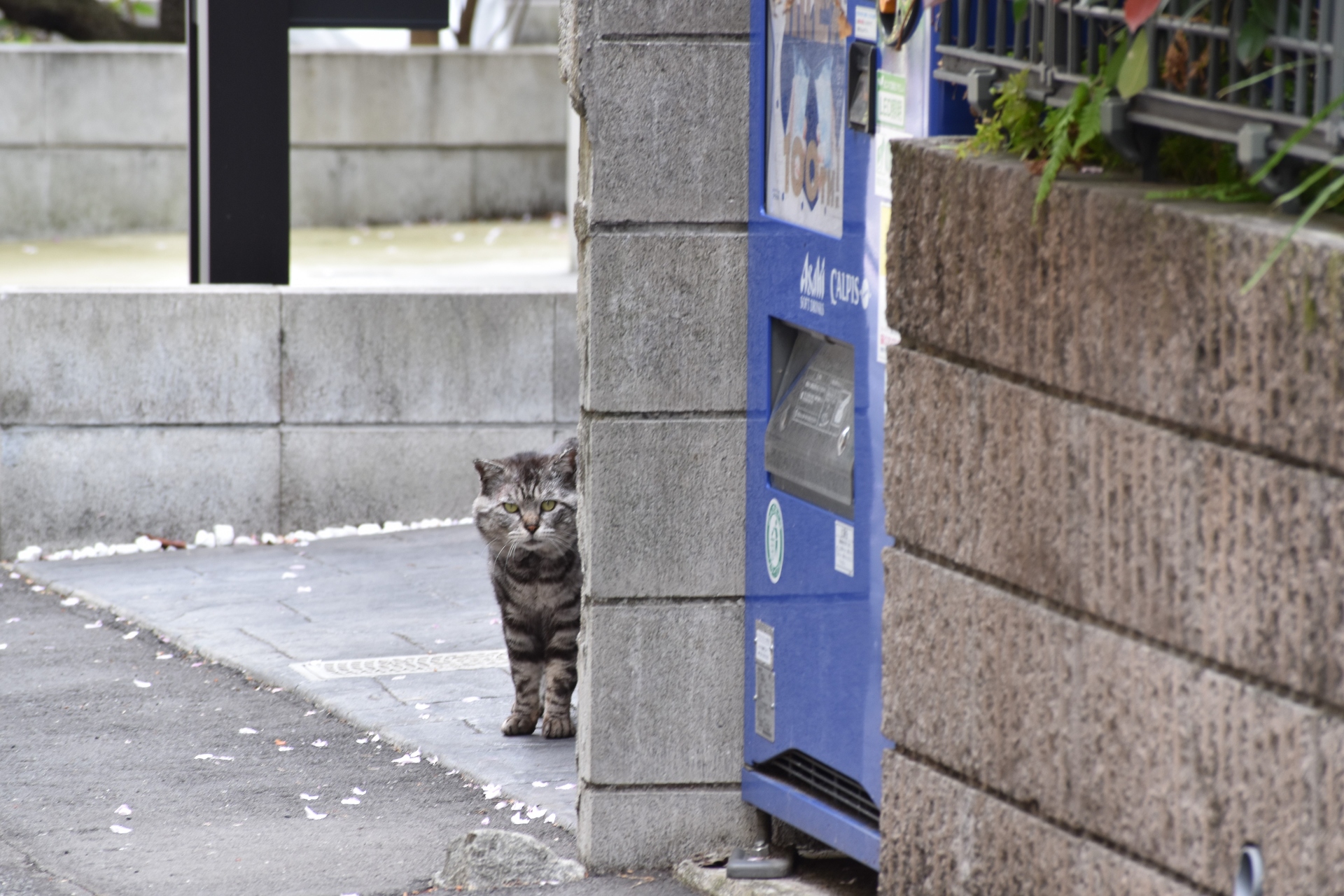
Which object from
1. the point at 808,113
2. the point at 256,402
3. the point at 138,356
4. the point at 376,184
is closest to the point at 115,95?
the point at 376,184

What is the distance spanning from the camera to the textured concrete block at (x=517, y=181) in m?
15.7

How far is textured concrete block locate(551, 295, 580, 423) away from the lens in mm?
8609

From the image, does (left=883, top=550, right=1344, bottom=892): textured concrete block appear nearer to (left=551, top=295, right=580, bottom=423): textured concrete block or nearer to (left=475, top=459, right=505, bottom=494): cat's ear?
(left=475, top=459, right=505, bottom=494): cat's ear

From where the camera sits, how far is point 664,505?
14.9 ft

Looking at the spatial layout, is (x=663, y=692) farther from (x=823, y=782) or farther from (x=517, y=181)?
(x=517, y=181)

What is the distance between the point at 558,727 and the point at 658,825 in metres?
1.44

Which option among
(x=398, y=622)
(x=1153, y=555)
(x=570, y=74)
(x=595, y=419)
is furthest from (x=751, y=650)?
(x=398, y=622)

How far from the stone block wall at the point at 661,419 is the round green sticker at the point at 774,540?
114 millimetres

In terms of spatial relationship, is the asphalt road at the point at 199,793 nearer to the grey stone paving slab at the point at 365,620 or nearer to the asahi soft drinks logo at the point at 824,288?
the grey stone paving slab at the point at 365,620

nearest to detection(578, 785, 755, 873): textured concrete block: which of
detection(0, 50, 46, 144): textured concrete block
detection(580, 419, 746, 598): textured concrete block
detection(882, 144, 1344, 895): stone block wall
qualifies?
detection(580, 419, 746, 598): textured concrete block

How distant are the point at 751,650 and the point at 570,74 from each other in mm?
1408

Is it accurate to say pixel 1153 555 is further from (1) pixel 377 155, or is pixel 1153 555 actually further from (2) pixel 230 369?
(1) pixel 377 155

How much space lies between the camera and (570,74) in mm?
4438

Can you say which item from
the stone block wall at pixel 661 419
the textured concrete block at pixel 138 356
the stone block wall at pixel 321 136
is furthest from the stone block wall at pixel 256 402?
the stone block wall at pixel 321 136
